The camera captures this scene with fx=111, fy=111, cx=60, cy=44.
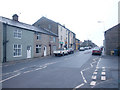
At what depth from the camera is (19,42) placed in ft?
61.4

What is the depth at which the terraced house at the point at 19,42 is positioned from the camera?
16172mm

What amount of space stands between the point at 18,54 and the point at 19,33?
3.59 m

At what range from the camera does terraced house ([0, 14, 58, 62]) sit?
1617cm

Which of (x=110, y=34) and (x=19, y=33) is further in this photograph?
(x=110, y=34)

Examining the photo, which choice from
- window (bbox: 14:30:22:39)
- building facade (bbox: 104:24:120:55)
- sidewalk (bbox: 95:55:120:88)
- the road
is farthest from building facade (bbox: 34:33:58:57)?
sidewalk (bbox: 95:55:120:88)

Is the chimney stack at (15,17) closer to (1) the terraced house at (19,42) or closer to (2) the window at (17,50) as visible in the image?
(1) the terraced house at (19,42)

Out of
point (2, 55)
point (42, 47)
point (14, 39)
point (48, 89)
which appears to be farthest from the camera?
point (42, 47)

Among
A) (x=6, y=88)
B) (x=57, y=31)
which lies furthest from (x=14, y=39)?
(x=57, y=31)

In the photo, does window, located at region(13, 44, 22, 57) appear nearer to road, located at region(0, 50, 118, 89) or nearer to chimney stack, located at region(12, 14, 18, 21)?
chimney stack, located at region(12, 14, 18, 21)

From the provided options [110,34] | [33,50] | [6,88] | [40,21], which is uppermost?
[40,21]

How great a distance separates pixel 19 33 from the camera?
19.0 meters

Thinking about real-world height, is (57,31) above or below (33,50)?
above

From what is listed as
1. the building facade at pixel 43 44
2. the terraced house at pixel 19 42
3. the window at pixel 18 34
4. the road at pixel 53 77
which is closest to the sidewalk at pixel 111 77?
the road at pixel 53 77

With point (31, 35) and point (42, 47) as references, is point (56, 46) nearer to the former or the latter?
point (42, 47)
